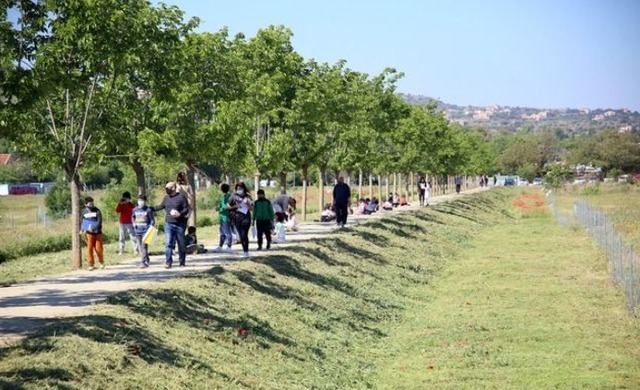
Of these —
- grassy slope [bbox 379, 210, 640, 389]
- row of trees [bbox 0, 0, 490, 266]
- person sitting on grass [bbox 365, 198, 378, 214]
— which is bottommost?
grassy slope [bbox 379, 210, 640, 389]

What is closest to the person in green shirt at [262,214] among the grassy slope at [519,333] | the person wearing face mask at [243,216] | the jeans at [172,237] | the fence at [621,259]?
the person wearing face mask at [243,216]

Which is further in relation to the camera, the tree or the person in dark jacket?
the person in dark jacket

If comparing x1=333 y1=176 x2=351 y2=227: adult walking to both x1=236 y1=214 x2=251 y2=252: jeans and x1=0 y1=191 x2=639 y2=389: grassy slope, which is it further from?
x1=236 y1=214 x2=251 y2=252: jeans

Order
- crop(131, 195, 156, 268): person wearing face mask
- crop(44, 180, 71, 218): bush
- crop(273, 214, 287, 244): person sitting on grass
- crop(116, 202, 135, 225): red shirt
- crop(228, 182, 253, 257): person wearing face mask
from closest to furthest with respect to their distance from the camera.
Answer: crop(131, 195, 156, 268): person wearing face mask
crop(228, 182, 253, 257): person wearing face mask
crop(116, 202, 135, 225): red shirt
crop(273, 214, 287, 244): person sitting on grass
crop(44, 180, 71, 218): bush

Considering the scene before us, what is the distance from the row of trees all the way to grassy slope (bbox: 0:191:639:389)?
4.19 metres

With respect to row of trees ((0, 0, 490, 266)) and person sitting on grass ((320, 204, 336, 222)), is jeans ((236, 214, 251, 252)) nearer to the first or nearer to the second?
row of trees ((0, 0, 490, 266))

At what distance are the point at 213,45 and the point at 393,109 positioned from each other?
29195mm

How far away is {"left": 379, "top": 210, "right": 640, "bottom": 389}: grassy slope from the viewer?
1549 centimetres

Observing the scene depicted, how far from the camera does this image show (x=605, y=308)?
22.8 m

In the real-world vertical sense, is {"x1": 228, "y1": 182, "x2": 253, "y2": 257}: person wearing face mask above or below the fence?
above

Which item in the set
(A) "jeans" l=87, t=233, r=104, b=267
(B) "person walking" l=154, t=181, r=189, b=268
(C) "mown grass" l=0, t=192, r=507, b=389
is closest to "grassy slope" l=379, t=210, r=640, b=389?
(C) "mown grass" l=0, t=192, r=507, b=389

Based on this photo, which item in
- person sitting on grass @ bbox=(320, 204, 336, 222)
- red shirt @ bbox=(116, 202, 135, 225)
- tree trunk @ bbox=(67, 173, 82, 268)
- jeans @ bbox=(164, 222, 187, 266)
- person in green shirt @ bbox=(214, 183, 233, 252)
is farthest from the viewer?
person sitting on grass @ bbox=(320, 204, 336, 222)

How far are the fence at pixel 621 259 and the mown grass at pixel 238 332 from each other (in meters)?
5.50

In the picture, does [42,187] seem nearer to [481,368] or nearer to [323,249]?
[323,249]
